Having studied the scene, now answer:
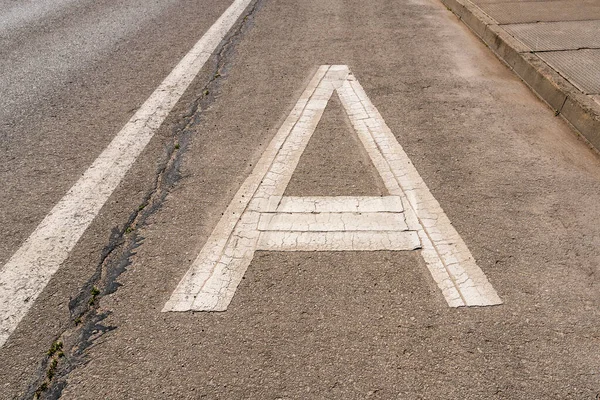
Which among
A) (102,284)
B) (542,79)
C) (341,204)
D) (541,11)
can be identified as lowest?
(102,284)

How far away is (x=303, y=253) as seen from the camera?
279 centimetres

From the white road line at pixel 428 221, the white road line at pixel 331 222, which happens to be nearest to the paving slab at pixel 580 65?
the white road line at pixel 428 221

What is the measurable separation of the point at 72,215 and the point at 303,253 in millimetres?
1642

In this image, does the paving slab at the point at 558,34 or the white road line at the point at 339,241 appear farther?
the paving slab at the point at 558,34

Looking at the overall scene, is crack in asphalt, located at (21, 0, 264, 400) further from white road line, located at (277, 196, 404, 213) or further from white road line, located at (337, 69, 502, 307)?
white road line, located at (337, 69, 502, 307)

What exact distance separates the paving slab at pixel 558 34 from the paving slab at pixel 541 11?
226 mm

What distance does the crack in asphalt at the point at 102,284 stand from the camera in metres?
2.14

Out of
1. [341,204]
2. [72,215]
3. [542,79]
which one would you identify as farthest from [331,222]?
[542,79]

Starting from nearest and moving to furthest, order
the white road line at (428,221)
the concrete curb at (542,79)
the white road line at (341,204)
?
the white road line at (428,221), the white road line at (341,204), the concrete curb at (542,79)

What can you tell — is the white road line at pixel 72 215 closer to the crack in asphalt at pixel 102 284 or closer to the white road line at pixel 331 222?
the crack in asphalt at pixel 102 284

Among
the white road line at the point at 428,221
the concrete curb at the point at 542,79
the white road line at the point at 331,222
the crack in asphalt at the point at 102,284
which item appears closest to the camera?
the crack in asphalt at the point at 102,284

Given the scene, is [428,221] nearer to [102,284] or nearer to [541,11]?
[102,284]

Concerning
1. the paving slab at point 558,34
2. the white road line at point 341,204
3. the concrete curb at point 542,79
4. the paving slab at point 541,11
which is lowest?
the white road line at point 341,204

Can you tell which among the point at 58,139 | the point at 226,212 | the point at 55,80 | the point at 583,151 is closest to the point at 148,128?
the point at 58,139
